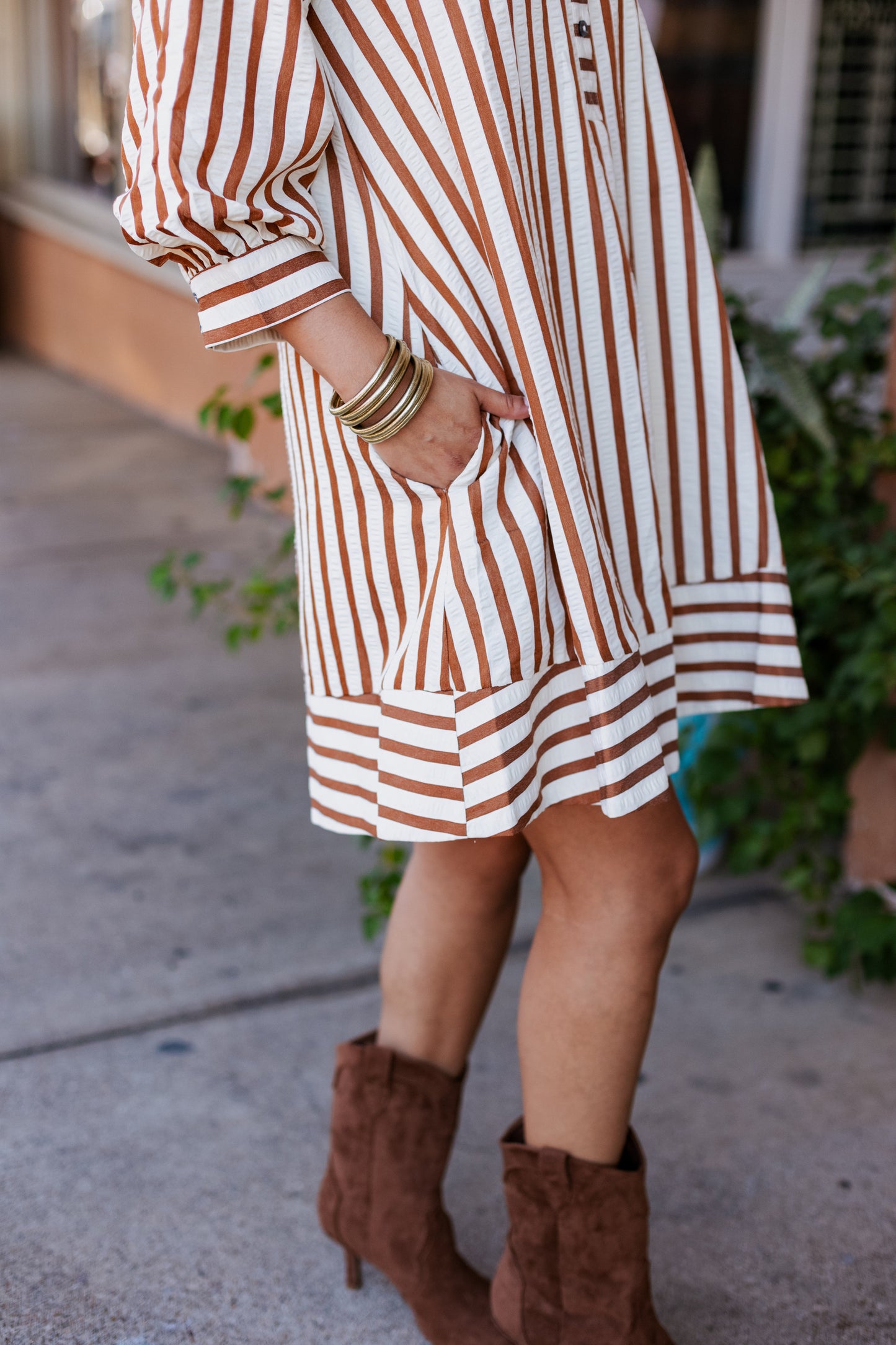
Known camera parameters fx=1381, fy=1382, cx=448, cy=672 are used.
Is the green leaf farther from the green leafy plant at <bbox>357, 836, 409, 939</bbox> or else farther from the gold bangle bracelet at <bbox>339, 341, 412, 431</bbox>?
the gold bangle bracelet at <bbox>339, 341, 412, 431</bbox>

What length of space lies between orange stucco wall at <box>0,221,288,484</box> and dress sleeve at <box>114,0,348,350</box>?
3.77m

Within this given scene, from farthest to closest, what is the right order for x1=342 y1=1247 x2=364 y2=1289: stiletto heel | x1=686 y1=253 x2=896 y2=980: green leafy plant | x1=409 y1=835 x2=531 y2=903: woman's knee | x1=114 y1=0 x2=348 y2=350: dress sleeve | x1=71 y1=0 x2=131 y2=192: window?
x1=71 y1=0 x2=131 y2=192: window < x1=686 y1=253 x2=896 y2=980: green leafy plant < x1=342 y1=1247 x2=364 y2=1289: stiletto heel < x1=409 y1=835 x2=531 y2=903: woman's knee < x1=114 y1=0 x2=348 y2=350: dress sleeve

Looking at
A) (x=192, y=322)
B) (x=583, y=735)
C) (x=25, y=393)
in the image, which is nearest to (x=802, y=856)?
(x=583, y=735)

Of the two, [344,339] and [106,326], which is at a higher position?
[106,326]

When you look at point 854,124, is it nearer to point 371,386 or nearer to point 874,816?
point 874,816

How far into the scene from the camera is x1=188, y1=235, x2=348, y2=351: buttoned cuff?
1.14m

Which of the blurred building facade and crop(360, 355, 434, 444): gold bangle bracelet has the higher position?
the blurred building facade

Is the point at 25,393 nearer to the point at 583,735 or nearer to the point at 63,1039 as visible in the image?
the point at 63,1039

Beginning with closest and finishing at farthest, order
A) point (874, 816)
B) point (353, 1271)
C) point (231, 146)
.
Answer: point (231, 146) → point (353, 1271) → point (874, 816)

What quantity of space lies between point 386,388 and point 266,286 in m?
0.13

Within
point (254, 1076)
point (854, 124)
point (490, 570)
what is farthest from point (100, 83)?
point (490, 570)

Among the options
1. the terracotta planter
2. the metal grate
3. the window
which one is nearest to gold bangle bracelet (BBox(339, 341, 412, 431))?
the terracotta planter

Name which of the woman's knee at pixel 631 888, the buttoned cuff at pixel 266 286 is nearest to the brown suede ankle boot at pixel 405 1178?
the woman's knee at pixel 631 888

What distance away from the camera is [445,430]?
45.4 inches
